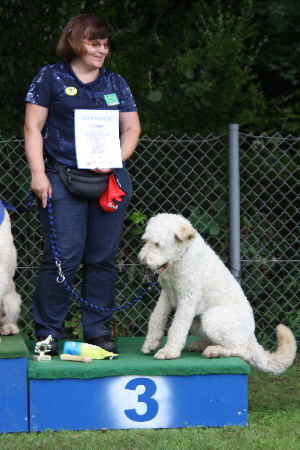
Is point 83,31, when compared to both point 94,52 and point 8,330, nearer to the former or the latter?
point 94,52

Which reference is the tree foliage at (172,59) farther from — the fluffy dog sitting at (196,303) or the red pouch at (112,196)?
the fluffy dog sitting at (196,303)

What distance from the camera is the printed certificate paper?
4.16m

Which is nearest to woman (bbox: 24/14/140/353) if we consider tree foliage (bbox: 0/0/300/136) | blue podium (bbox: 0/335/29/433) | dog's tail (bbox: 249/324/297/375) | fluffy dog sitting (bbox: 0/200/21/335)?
fluffy dog sitting (bbox: 0/200/21/335)

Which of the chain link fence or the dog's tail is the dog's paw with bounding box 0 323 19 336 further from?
the dog's tail

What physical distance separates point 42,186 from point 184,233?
79 centimetres

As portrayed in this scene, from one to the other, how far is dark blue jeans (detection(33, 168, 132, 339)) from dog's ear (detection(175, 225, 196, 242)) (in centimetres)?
40

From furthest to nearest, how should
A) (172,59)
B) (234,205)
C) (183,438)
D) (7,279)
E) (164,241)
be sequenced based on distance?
(172,59) < (234,205) < (7,279) < (164,241) < (183,438)

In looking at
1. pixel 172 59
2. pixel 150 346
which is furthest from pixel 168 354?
pixel 172 59

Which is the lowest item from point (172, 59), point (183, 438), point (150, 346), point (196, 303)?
point (183, 438)

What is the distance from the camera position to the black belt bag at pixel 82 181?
163 inches

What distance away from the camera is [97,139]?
420 cm

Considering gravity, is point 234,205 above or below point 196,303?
above

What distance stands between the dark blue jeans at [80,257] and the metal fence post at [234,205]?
1424mm

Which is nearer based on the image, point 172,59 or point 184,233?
point 184,233
